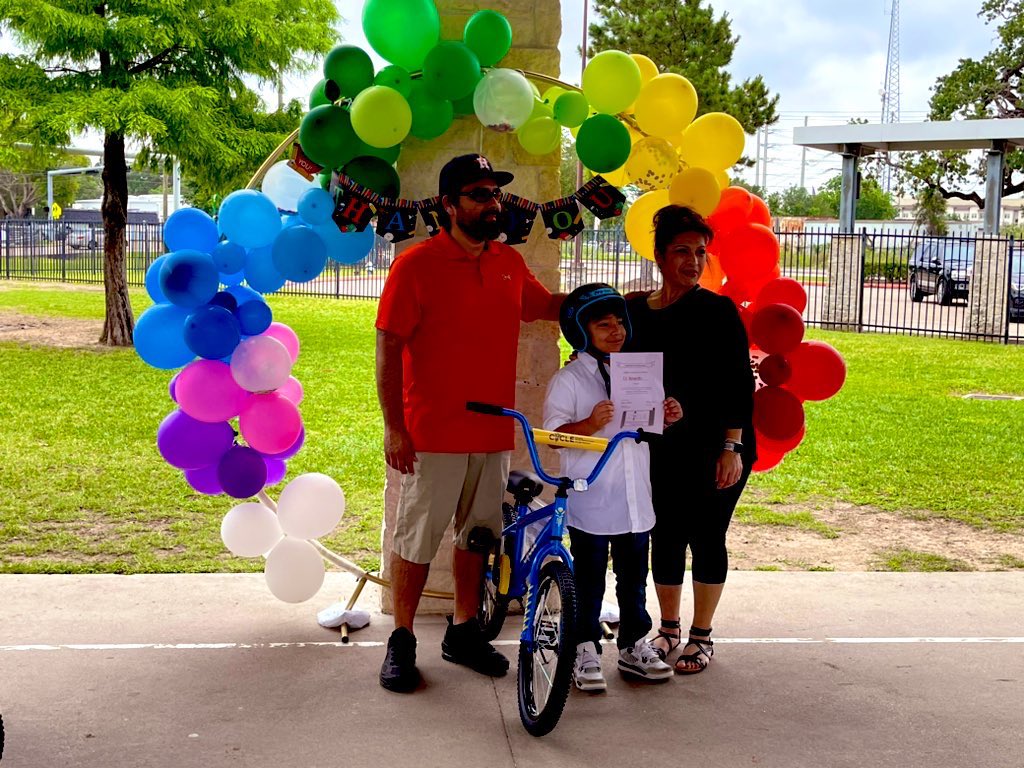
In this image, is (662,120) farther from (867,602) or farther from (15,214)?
(15,214)

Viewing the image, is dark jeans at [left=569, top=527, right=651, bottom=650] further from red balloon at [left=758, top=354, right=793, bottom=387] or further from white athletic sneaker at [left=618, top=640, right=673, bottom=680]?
red balloon at [left=758, top=354, right=793, bottom=387]

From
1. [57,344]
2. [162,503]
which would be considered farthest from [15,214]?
[162,503]

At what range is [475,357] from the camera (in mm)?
4570

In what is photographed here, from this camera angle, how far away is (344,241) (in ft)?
16.6

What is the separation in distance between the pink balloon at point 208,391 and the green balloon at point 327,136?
0.95m

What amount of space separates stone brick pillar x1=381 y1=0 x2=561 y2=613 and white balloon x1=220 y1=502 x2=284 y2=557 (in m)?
0.54

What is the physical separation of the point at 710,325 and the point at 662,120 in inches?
44.4

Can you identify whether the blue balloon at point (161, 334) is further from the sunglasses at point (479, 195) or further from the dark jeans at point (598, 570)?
the dark jeans at point (598, 570)

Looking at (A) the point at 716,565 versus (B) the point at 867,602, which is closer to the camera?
(A) the point at 716,565

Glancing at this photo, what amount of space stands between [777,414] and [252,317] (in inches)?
88.7

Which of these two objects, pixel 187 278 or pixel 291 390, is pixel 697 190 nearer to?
pixel 291 390

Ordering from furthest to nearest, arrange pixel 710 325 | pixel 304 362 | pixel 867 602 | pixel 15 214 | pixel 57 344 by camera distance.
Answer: pixel 15 214 < pixel 57 344 < pixel 304 362 < pixel 867 602 < pixel 710 325

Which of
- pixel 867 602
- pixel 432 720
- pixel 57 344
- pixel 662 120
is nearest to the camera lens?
pixel 432 720

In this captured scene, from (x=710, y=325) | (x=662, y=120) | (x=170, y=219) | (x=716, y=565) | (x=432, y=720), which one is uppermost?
(x=662, y=120)
